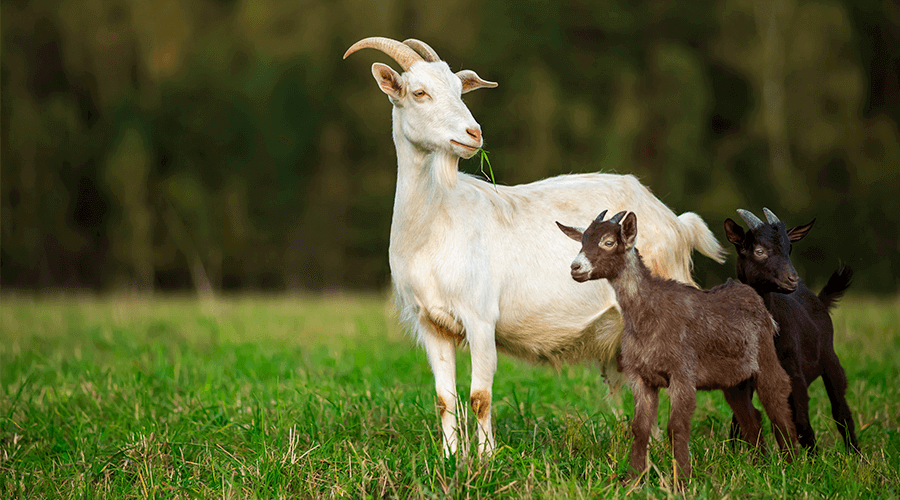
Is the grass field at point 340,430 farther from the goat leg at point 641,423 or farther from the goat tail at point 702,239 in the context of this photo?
the goat tail at point 702,239

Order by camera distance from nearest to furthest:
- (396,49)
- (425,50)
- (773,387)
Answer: (773,387) → (396,49) → (425,50)

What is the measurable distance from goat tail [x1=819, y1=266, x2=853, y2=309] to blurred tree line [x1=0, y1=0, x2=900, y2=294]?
12.5m

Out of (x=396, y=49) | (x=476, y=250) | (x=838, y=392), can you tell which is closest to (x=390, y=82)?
(x=396, y=49)

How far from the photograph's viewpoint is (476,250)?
451 cm

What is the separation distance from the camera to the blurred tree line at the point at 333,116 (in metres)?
18.0

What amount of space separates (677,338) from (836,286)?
1853 millimetres

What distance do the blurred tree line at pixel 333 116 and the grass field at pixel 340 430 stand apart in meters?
9.86

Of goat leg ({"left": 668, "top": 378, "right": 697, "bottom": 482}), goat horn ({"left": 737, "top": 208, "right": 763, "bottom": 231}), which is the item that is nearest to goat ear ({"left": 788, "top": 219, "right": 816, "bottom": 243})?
goat horn ({"left": 737, "top": 208, "right": 763, "bottom": 231})

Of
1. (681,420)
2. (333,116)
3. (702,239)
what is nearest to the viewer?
(681,420)

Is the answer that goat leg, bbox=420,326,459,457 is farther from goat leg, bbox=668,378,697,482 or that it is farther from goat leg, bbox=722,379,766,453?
goat leg, bbox=722,379,766,453

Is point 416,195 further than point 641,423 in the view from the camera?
Yes

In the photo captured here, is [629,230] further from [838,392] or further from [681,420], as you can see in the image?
[838,392]

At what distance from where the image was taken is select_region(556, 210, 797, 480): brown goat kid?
140 inches

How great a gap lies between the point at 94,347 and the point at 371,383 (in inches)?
181
